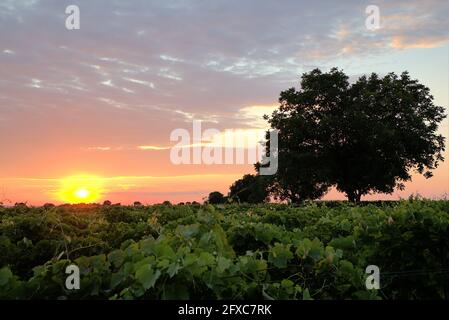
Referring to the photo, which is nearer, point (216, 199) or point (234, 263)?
point (234, 263)

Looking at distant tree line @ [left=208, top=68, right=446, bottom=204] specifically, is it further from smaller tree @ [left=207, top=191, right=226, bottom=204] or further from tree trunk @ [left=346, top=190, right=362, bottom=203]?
smaller tree @ [left=207, top=191, right=226, bottom=204]

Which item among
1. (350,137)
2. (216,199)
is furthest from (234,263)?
(350,137)

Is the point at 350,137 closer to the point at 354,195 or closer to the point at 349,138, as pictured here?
the point at 349,138

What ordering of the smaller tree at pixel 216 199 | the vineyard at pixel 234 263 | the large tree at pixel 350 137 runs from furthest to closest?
the large tree at pixel 350 137 → the smaller tree at pixel 216 199 → the vineyard at pixel 234 263

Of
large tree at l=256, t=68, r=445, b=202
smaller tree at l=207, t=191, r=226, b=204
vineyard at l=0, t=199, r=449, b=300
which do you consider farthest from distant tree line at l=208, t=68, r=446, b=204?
vineyard at l=0, t=199, r=449, b=300

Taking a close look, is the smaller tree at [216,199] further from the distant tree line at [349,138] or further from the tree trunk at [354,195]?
the tree trunk at [354,195]

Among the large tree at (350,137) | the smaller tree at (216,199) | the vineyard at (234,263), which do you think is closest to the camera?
the vineyard at (234,263)

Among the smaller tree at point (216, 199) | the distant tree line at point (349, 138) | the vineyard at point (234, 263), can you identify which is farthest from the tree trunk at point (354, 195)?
the vineyard at point (234, 263)

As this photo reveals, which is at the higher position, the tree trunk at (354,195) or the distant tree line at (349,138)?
the distant tree line at (349,138)

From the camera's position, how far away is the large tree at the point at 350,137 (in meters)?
45.7

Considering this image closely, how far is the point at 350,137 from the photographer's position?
4650 centimetres

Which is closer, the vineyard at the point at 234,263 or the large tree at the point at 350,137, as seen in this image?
the vineyard at the point at 234,263

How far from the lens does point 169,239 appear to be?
15.9 feet
